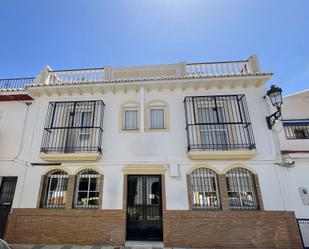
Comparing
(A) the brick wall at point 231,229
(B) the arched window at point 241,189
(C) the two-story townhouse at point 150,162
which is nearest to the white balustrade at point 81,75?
(C) the two-story townhouse at point 150,162

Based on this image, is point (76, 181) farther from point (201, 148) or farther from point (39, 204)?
point (201, 148)

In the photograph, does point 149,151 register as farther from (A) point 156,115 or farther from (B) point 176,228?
(B) point 176,228

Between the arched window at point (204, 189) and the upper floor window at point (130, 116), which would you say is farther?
the upper floor window at point (130, 116)

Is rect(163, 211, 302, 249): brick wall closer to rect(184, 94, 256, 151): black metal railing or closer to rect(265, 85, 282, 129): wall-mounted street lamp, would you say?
rect(184, 94, 256, 151): black metal railing

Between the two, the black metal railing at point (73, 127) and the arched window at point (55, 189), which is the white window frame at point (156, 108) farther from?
the arched window at point (55, 189)

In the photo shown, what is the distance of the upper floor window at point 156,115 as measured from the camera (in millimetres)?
7668

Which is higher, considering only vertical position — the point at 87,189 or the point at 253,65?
the point at 253,65

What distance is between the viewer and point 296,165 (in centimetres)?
663

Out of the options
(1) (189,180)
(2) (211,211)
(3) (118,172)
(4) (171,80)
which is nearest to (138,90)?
(4) (171,80)

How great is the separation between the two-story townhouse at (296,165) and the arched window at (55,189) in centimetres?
819

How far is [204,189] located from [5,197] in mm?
7835

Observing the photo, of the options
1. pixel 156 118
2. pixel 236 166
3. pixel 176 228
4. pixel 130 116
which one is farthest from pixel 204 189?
pixel 130 116

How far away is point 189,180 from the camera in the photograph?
22.3ft

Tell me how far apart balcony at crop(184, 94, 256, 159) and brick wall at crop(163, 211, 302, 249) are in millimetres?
2038
